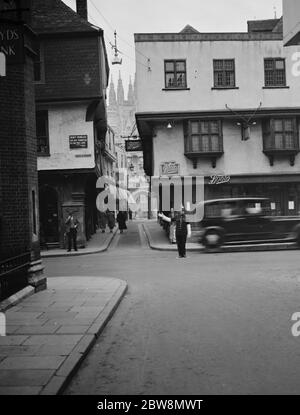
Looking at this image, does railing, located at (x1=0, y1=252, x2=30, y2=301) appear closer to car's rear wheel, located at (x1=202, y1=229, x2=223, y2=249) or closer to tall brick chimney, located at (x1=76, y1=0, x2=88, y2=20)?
car's rear wheel, located at (x1=202, y1=229, x2=223, y2=249)

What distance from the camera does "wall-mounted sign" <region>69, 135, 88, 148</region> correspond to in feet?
78.8

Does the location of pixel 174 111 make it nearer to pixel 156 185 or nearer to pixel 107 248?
pixel 156 185

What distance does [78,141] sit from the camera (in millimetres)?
24016

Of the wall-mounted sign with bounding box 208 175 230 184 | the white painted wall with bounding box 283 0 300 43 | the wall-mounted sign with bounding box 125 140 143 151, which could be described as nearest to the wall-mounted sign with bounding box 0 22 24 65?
the white painted wall with bounding box 283 0 300 43

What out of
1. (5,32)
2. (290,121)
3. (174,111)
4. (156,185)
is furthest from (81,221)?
(5,32)

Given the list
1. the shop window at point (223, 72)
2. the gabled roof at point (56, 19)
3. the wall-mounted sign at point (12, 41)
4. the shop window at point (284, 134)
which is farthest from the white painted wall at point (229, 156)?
the wall-mounted sign at point (12, 41)

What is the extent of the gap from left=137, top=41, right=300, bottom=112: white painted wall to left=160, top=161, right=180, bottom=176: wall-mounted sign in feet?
9.27

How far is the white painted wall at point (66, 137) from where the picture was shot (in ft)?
78.7

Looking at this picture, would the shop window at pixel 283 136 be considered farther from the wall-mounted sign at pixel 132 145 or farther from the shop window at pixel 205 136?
the wall-mounted sign at pixel 132 145

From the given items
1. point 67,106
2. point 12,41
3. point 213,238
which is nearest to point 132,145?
point 67,106

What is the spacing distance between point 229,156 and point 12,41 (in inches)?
734

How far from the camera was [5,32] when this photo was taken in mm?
7980

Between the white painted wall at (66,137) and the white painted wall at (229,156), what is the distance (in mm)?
3688

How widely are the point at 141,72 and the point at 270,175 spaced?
28.6 ft
